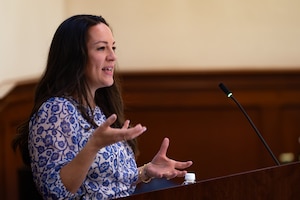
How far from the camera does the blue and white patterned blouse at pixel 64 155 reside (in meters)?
1.80

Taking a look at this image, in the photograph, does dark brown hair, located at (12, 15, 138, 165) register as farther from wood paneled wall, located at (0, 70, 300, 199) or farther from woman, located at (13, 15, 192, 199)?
wood paneled wall, located at (0, 70, 300, 199)

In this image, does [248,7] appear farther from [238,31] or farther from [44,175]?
[44,175]

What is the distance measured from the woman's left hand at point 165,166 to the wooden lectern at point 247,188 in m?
0.43

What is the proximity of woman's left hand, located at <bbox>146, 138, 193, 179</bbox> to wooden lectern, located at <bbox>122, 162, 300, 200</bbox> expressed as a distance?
0.43 m

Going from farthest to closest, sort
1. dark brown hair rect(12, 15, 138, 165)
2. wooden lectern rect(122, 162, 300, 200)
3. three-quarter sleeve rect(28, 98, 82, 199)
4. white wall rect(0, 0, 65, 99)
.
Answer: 1. white wall rect(0, 0, 65, 99)
2. dark brown hair rect(12, 15, 138, 165)
3. three-quarter sleeve rect(28, 98, 82, 199)
4. wooden lectern rect(122, 162, 300, 200)

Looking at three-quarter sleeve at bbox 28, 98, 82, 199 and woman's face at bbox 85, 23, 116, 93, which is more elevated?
woman's face at bbox 85, 23, 116, 93

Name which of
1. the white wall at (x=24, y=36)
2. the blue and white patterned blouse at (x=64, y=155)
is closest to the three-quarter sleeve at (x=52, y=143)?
the blue and white patterned blouse at (x=64, y=155)

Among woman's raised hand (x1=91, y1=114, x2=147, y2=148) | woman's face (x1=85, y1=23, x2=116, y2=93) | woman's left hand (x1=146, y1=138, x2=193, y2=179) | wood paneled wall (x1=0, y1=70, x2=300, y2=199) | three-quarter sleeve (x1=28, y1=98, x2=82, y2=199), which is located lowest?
wood paneled wall (x1=0, y1=70, x2=300, y2=199)

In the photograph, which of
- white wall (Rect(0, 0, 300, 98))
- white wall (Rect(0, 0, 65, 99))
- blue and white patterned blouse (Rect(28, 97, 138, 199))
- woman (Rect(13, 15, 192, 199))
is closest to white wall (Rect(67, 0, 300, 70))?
white wall (Rect(0, 0, 300, 98))

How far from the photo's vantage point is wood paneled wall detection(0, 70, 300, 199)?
12.6 ft

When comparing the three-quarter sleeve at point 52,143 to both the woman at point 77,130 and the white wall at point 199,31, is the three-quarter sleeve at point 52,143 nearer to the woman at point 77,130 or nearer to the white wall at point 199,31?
the woman at point 77,130

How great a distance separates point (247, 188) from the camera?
155 cm

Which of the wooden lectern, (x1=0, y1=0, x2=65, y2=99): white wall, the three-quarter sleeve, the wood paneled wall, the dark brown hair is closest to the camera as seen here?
the wooden lectern

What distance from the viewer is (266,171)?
1569mm
